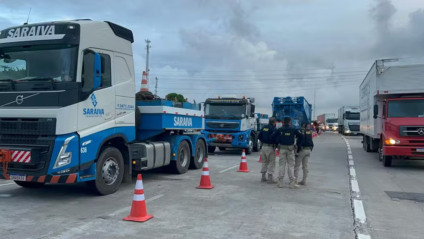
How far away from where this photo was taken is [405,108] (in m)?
13.5

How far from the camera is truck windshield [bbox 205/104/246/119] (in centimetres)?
1816

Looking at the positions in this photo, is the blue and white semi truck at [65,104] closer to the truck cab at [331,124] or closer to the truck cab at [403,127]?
the truck cab at [403,127]

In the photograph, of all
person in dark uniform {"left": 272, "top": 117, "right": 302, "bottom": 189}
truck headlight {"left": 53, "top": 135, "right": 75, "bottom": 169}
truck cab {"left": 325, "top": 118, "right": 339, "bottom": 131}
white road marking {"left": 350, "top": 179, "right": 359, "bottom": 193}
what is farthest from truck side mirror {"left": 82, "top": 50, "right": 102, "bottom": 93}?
truck cab {"left": 325, "top": 118, "right": 339, "bottom": 131}

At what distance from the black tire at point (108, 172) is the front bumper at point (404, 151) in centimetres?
938

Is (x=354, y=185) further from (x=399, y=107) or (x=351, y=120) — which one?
(x=351, y=120)

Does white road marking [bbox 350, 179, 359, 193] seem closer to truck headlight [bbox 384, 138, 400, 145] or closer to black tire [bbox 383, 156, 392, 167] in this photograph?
truck headlight [bbox 384, 138, 400, 145]

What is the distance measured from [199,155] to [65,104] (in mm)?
6667

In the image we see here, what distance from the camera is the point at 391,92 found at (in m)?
13.9

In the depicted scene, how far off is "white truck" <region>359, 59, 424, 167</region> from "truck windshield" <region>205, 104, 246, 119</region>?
242 inches

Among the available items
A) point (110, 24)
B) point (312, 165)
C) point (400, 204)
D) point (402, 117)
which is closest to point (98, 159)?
point (110, 24)

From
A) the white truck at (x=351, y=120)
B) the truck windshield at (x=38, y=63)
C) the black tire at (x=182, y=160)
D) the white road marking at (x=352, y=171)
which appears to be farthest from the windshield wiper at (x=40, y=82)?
the white truck at (x=351, y=120)

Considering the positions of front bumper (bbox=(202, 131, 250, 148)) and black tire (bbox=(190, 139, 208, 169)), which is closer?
black tire (bbox=(190, 139, 208, 169))

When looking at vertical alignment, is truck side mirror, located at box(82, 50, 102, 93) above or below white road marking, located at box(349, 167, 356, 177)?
above

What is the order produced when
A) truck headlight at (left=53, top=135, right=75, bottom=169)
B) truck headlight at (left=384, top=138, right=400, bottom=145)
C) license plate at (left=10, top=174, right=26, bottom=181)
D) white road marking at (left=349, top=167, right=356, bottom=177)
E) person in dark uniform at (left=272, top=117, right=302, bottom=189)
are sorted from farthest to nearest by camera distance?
truck headlight at (left=384, top=138, right=400, bottom=145), white road marking at (left=349, top=167, right=356, bottom=177), person in dark uniform at (left=272, top=117, right=302, bottom=189), license plate at (left=10, top=174, right=26, bottom=181), truck headlight at (left=53, top=135, right=75, bottom=169)
